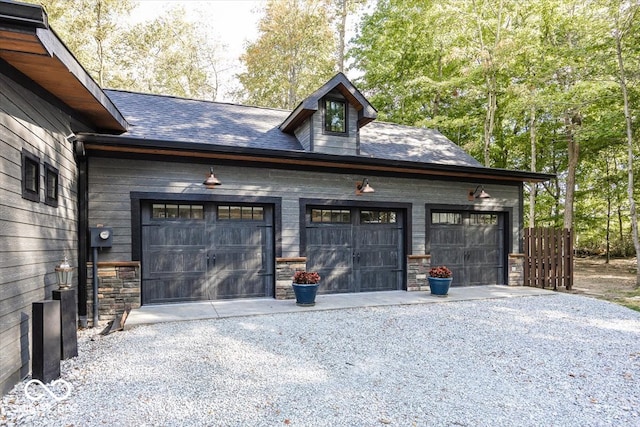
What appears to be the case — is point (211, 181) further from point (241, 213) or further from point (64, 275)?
point (64, 275)

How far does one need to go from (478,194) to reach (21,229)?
27.6 feet

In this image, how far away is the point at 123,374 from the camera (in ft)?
11.5

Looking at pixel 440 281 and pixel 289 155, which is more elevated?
pixel 289 155

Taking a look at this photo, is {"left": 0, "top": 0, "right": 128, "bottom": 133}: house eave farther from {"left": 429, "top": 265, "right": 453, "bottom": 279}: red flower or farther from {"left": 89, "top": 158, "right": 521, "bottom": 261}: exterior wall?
{"left": 429, "top": 265, "right": 453, "bottom": 279}: red flower

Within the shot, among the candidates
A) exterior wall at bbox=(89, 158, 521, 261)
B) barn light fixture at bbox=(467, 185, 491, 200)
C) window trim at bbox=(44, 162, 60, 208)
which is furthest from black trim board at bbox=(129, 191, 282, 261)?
barn light fixture at bbox=(467, 185, 491, 200)

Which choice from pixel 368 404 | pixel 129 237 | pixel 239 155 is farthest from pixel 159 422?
Result: pixel 239 155

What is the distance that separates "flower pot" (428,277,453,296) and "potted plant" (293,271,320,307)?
8.71 ft

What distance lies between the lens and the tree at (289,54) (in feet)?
54.3

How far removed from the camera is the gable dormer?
25.6 ft

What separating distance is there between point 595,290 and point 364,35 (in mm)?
13881

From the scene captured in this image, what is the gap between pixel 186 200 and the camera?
20.8 feet

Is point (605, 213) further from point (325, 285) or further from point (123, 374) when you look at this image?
point (123, 374)

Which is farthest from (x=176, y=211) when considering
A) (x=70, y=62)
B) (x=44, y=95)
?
(x=70, y=62)

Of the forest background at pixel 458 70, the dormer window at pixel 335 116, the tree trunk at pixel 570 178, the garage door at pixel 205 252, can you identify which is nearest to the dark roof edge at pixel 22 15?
the garage door at pixel 205 252
